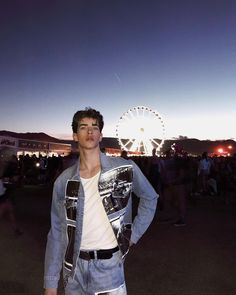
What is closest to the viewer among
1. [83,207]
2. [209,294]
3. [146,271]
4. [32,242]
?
[83,207]

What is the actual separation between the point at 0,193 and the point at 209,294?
14.8ft

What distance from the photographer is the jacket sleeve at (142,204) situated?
2605 mm

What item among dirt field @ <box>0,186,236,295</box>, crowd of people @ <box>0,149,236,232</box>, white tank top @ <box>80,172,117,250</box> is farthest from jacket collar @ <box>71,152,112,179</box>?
crowd of people @ <box>0,149,236,232</box>

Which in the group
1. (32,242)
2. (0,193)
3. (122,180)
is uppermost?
(122,180)

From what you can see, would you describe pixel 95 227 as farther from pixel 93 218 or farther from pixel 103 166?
pixel 103 166

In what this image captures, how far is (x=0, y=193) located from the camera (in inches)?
314

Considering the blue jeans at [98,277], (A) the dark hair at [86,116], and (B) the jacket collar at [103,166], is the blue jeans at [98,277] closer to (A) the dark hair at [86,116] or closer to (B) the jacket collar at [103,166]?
(B) the jacket collar at [103,166]

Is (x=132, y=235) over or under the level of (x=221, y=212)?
over

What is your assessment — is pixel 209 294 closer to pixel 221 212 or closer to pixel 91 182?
pixel 91 182

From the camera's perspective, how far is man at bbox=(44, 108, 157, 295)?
242 cm

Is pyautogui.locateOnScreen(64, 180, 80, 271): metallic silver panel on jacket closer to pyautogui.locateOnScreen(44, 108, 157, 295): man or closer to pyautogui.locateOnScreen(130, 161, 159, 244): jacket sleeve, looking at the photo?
pyautogui.locateOnScreen(44, 108, 157, 295): man

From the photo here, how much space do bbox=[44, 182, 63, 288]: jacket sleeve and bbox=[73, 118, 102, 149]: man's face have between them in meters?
0.33

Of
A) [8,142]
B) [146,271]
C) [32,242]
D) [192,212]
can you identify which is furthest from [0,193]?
[8,142]

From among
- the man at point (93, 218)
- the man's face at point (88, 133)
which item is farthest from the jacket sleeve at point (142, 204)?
the man's face at point (88, 133)
